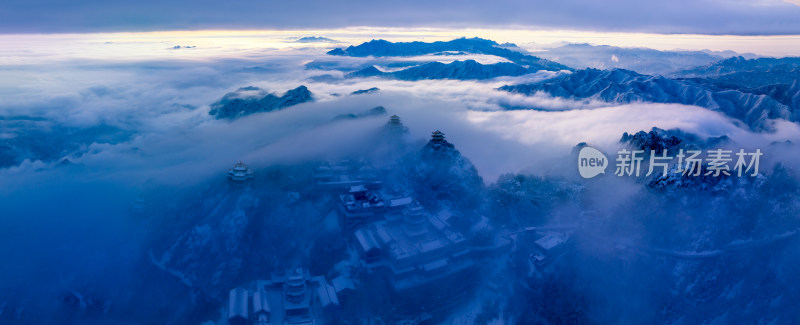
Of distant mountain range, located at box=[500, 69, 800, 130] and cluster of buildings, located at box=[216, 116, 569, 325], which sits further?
distant mountain range, located at box=[500, 69, 800, 130]

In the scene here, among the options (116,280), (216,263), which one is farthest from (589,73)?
(116,280)

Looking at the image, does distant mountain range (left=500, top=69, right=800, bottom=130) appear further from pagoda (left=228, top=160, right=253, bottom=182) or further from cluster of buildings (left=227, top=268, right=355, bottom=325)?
cluster of buildings (left=227, top=268, right=355, bottom=325)

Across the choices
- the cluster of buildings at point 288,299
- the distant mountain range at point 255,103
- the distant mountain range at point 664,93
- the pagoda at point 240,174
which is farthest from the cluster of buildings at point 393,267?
the distant mountain range at point 664,93

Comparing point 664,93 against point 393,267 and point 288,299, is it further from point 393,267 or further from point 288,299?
point 288,299

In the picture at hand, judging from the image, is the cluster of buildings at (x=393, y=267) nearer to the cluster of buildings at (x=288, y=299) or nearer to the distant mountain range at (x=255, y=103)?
the cluster of buildings at (x=288, y=299)

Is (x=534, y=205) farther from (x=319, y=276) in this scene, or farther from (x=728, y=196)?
(x=319, y=276)

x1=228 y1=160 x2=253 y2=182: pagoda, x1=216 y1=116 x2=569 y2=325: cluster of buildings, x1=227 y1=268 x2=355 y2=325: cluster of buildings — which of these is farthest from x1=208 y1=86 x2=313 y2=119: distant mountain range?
x1=227 y1=268 x2=355 y2=325: cluster of buildings
